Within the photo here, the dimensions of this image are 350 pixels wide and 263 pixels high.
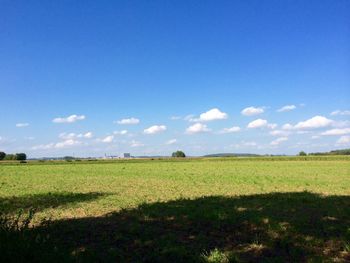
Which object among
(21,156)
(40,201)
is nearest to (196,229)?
(40,201)

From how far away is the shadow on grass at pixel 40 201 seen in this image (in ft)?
55.8

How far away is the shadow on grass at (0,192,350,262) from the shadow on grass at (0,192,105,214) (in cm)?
437

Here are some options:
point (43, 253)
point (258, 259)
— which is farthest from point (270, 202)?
point (43, 253)

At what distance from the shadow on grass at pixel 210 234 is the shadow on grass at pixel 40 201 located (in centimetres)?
437

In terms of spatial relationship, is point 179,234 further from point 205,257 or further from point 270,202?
point 270,202

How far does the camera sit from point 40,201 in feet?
62.1

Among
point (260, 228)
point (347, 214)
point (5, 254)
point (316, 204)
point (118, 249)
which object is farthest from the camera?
point (316, 204)

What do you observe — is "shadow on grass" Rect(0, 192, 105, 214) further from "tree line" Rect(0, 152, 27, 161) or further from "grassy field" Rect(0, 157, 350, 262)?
"tree line" Rect(0, 152, 27, 161)

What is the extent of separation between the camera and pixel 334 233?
10.7m

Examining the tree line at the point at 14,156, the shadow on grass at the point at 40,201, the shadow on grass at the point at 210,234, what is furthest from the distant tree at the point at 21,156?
the shadow on grass at the point at 210,234

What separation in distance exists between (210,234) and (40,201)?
1126 centimetres

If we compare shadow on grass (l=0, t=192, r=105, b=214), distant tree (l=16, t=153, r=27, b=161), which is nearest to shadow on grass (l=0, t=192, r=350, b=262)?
shadow on grass (l=0, t=192, r=105, b=214)

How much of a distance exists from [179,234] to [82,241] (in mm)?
2698

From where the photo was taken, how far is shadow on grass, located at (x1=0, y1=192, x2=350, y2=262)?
8.79 m
